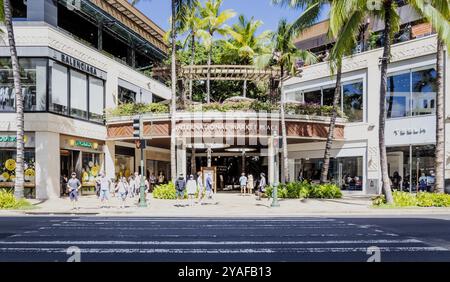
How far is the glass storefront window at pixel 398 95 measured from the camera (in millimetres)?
29688

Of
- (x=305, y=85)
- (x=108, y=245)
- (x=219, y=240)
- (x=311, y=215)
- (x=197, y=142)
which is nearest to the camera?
(x=108, y=245)

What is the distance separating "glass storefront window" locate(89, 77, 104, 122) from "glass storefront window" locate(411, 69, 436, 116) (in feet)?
71.9

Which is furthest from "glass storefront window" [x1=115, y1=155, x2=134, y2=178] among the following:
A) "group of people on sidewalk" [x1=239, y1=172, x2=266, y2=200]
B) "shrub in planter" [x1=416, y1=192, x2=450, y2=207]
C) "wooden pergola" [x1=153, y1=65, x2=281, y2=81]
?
"shrub in planter" [x1=416, y1=192, x2=450, y2=207]

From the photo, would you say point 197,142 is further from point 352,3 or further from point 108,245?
point 108,245

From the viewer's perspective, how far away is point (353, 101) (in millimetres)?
33719

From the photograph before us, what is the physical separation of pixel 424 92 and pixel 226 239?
22.4 metres

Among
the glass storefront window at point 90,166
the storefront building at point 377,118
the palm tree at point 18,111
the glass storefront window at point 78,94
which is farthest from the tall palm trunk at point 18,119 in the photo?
the storefront building at point 377,118

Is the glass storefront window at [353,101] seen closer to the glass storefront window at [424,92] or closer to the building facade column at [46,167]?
the glass storefront window at [424,92]

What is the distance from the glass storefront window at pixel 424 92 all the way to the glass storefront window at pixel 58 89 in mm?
22706

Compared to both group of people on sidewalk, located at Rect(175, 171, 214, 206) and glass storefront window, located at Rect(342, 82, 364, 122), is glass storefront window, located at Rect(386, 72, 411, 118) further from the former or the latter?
group of people on sidewalk, located at Rect(175, 171, 214, 206)

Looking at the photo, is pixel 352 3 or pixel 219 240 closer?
pixel 219 240

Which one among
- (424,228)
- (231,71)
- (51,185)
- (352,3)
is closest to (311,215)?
(424,228)

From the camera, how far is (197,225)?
1452 cm
